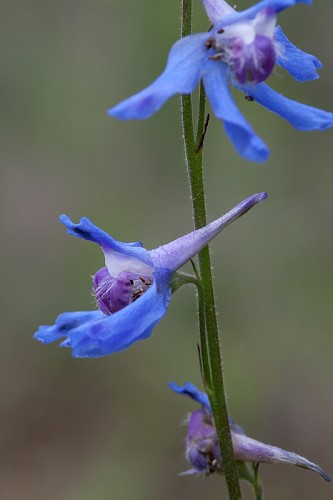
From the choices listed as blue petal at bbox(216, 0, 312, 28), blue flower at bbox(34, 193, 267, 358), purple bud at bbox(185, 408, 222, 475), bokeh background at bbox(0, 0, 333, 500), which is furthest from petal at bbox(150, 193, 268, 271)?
bokeh background at bbox(0, 0, 333, 500)

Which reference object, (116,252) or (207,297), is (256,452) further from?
(116,252)

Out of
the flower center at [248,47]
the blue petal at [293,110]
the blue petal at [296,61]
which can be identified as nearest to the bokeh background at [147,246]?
the blue petal at [296,61]

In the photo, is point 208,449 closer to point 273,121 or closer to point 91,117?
point 273,121

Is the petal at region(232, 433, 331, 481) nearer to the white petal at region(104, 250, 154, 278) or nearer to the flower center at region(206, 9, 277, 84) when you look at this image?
the white petal at region(104, 250, 154, 278)

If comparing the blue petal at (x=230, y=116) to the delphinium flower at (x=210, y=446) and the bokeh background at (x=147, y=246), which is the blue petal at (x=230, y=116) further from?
the bokeh background at (x=147, y=246)

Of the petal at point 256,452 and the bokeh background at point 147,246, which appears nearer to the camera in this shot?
the petal at point 256,452

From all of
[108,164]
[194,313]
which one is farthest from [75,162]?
[194,313]
